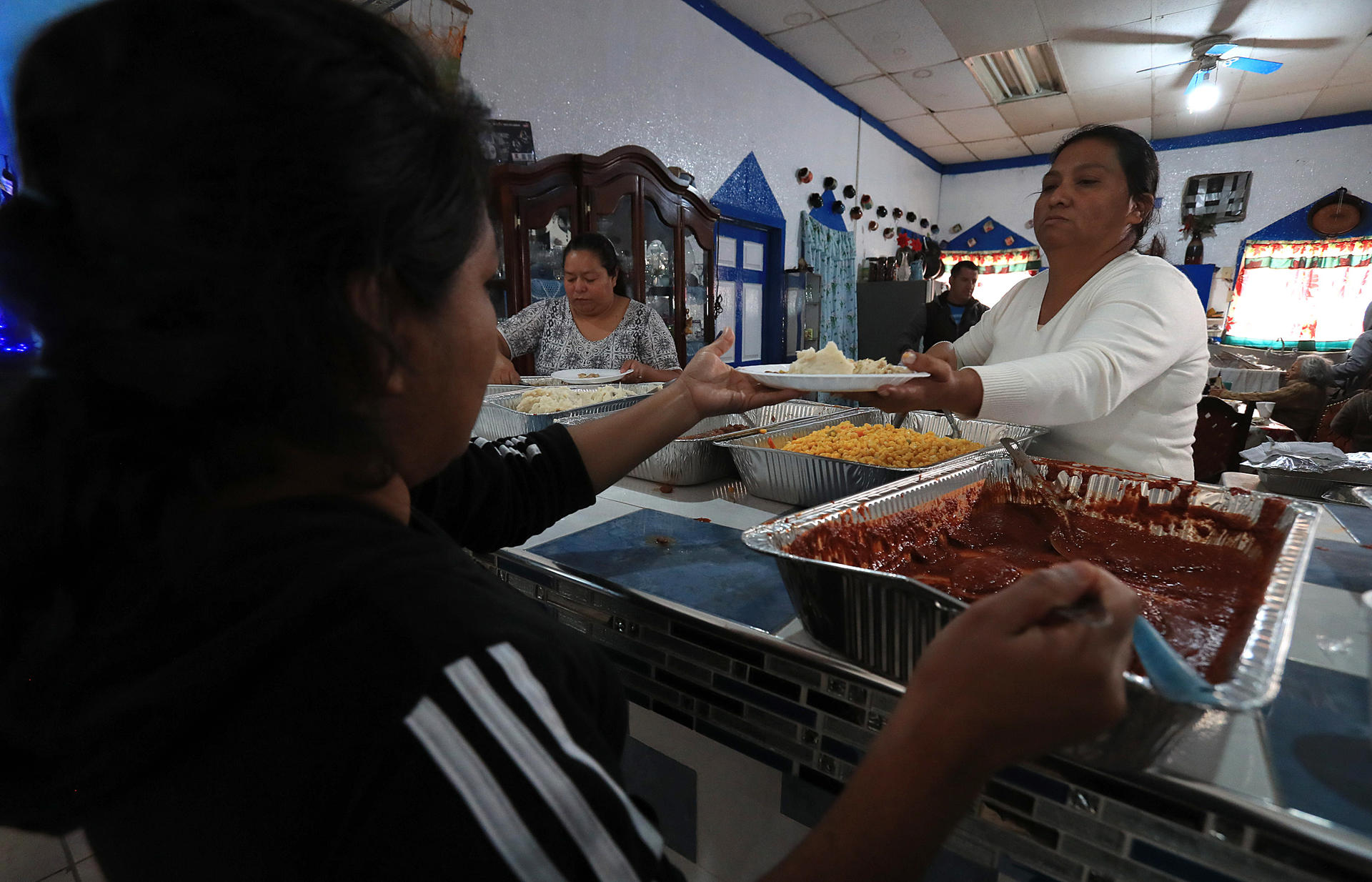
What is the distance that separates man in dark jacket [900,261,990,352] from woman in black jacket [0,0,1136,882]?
4.98 metres

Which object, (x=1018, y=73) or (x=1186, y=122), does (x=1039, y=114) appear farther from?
(x=1186, y=122)

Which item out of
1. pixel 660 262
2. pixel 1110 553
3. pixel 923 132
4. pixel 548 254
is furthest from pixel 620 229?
pixel 923 132

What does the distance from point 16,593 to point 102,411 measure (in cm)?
16

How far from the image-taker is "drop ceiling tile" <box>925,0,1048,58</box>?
449cm

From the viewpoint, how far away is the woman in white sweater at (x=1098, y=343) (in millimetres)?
1342

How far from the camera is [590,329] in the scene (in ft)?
10.8

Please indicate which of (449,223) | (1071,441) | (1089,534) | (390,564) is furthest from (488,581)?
(1071,441)

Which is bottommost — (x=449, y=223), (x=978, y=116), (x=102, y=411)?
(x=102, y=411)

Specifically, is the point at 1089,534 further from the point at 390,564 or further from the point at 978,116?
the point at 978,116

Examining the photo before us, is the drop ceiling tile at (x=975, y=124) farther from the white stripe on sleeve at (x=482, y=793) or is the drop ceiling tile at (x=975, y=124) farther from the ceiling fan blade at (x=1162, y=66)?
the white stripe on sleeve at (x=482, y=793)

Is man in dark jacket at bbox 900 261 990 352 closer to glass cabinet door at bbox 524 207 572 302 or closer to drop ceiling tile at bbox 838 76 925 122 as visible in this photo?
drop ceiling tile at bbox 838 76 925 122

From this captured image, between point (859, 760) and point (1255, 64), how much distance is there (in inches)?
255

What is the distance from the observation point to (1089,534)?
3.70 ft

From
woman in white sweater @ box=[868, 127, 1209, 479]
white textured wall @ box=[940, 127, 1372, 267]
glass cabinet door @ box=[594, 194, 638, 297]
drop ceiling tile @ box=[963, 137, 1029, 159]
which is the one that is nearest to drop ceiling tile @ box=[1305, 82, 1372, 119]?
white textured wall @ box=[940, 127, 1372, 267]
